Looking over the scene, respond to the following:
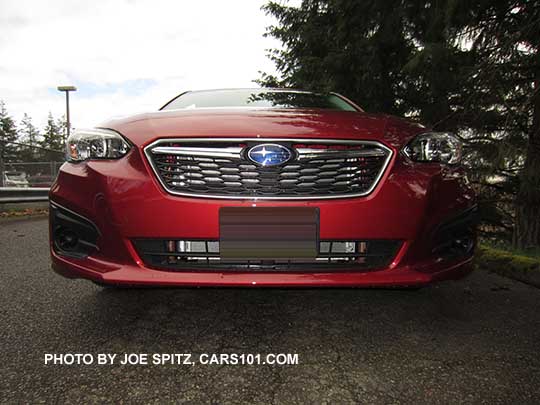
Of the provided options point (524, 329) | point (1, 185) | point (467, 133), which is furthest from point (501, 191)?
point (1, 185)

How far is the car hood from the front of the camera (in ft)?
5.42

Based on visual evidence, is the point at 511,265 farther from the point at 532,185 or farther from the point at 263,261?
the point at 263,261

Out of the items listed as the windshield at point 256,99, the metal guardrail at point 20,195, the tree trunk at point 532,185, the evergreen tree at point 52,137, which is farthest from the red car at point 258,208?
the evergreen tree at point 52,137

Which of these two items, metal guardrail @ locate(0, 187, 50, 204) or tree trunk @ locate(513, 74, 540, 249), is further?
metal guardrail @ locate(0, 187, 50, 204)

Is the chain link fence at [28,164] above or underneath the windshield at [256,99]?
underneath

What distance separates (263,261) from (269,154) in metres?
0.43

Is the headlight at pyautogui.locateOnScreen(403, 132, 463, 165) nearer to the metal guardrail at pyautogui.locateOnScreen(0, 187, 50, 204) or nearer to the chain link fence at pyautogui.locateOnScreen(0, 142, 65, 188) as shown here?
the metal guardrail at pyautogui.locateOnScreen(0, 187, 50, 204)

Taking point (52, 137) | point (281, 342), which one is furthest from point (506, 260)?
point (52, 137)

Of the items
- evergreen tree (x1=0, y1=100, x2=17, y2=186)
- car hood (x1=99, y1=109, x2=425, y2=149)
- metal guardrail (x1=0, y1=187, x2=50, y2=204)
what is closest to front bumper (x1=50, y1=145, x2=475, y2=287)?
car hood (x1=99, y1=109, x2=425, y2=149)

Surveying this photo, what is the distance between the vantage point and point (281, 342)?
1.66 meters

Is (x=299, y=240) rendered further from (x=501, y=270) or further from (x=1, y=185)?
(x=1, y=185)

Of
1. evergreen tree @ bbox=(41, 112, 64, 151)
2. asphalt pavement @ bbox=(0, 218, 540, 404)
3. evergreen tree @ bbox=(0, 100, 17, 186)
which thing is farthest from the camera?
evergreen tree @ bbox=(41, 112, 64, 151)

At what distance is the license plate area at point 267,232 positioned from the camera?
1561 mm

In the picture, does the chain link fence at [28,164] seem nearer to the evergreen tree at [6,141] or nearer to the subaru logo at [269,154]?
the evergreen tree at [6,141]
